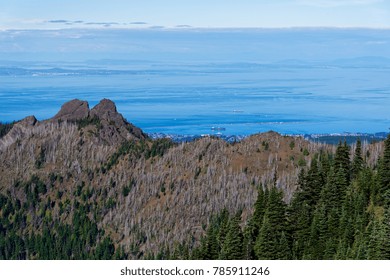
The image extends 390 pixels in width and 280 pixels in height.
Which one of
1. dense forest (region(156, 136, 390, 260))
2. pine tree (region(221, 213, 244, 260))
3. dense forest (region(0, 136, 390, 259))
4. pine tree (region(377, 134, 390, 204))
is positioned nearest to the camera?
dense forest (region(0, 136, 390, 259))

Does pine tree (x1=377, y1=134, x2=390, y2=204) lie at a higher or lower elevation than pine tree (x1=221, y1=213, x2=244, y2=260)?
higher

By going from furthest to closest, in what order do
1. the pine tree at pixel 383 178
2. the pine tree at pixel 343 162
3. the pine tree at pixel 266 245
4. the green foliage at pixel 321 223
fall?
the pine tree at pixel 343 162 < the pine tree at pixel 383 178 < the pine tree at pixel 266 245 < the green foliage at pixel 321 223

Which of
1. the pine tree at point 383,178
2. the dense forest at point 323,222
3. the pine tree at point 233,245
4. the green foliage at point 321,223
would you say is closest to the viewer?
the dense forest at point 323,222

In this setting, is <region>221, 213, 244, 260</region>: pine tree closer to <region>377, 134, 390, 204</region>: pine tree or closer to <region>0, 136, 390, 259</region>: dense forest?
<region>0, 136, 390, 259</region>: dense forest

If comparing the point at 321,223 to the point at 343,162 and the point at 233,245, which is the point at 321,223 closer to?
the point at 233,245

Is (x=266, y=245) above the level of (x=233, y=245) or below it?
above

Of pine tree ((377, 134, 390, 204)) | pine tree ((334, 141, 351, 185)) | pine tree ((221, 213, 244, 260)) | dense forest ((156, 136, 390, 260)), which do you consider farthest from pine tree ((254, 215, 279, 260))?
pine tree ((334, 141, 351, 185))

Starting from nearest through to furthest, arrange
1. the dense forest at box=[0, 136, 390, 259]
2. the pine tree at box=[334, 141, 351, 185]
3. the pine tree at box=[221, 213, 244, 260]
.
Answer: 1. the dense forest at box=[0, 136, 390, 259]
2. the pine tree at box=[221, 213, 244, 260]
3. the pine tree at box=[334, 141, 351, 185]

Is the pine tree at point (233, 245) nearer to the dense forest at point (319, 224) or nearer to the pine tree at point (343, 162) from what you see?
the dense forest at point (319, 224)

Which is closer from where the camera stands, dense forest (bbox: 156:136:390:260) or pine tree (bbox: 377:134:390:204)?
dense forest (bbox: 156:136:390:260)

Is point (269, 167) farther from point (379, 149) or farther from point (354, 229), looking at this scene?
point (354, 229)

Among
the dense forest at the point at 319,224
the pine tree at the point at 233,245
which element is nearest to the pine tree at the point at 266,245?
the dense forest at the point at 319,224

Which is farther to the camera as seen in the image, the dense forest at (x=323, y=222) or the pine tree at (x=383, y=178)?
the pine tree at (x=383, y=178)

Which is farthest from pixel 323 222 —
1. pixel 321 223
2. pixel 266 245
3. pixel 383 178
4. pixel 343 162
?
pixel 343 162
